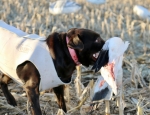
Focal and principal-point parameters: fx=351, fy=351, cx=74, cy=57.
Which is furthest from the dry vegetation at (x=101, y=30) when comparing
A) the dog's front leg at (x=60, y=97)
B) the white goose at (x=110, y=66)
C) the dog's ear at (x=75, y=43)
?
the dog's ear at (x=75, y=43)

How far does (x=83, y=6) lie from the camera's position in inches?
256

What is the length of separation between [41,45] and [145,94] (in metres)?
1.07

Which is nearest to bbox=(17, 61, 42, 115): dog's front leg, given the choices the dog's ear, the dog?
the dog

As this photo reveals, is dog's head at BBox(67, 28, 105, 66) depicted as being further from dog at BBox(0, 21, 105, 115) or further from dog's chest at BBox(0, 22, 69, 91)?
dog's chest at BBox(0, 22, 69, 91)

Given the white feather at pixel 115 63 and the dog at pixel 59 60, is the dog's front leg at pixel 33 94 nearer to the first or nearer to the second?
the dog at pixel 59 60

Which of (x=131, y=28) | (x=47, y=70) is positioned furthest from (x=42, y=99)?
(x=131, y=28)

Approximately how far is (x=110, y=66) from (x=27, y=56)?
0.59 meters

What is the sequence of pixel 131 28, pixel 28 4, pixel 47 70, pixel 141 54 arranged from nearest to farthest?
pixel 47 70 < pixel 141 54 < pixel 131 28 < pixel 28 4

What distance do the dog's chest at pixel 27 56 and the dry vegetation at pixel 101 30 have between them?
362 mm

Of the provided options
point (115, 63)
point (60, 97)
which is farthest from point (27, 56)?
point (115, 63)

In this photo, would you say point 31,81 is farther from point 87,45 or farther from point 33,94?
point 87,45

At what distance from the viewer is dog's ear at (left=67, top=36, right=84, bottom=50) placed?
2295mm

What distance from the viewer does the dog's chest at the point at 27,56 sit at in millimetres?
2385

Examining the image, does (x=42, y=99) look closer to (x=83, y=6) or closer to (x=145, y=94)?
(x=145, y=94)
